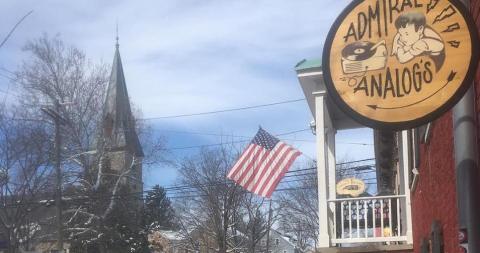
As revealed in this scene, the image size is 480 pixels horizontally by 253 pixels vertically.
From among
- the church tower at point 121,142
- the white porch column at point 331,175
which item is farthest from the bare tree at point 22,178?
the white porch column at point 331,175

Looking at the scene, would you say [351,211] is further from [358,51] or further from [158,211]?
[158,211]

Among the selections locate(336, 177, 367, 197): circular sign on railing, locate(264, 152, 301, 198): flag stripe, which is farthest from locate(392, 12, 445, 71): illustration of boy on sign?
locate(264, 152, 301, 198): flag stripe

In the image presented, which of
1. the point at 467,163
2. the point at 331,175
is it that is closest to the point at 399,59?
the point at 467,163

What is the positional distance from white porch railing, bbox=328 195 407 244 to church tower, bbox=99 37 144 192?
22460mm

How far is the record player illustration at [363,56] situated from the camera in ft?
11.7

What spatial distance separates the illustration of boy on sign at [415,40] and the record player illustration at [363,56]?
7 centimetres

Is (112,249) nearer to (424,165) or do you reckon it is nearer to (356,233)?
(356,233)

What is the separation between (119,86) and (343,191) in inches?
1266

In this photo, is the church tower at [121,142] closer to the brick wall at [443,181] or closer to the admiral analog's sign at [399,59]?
the brick wall at [443,181]

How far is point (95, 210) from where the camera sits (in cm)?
3494

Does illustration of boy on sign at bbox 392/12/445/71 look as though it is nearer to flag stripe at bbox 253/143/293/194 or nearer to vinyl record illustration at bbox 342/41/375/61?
vinyl record illustration at bbox 342/41/375/61

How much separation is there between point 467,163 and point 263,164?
12.7 m

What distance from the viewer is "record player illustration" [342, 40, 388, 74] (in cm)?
357

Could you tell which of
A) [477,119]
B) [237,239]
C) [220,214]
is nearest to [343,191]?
[477,119]
